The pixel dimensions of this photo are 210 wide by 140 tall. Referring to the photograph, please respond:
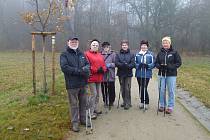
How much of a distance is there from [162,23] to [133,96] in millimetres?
31333

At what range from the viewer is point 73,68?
7.57m

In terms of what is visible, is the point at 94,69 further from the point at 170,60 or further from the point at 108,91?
the point at 170,60

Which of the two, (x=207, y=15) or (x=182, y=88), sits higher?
(x=207, y=15)

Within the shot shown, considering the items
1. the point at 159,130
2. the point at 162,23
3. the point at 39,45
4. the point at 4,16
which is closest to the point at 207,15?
the point at 162,23

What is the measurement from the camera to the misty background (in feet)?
137

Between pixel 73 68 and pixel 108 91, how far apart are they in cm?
248

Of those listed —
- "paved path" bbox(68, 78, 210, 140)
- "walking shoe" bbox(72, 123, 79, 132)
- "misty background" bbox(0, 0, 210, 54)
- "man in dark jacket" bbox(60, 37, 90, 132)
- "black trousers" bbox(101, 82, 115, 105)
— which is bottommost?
"paved path" bbox(68, 78, 210, 140)

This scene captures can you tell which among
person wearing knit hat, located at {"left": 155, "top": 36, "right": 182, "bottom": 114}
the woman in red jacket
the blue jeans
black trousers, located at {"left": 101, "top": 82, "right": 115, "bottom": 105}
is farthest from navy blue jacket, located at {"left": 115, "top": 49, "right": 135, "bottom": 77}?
the blue jeans

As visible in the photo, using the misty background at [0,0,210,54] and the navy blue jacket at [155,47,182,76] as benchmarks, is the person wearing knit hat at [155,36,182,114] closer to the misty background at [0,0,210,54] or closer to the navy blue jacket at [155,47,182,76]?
the navy blue jacket at [155,47,182,76]

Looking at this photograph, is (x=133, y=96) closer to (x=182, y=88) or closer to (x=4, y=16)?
(x=182, y=88)

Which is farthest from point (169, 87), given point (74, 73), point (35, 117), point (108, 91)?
point (35, 117)

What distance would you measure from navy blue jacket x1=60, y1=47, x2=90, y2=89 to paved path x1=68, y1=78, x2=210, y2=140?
1031mm

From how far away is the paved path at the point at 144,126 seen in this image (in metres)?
7.37

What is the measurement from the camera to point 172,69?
9.25 m
